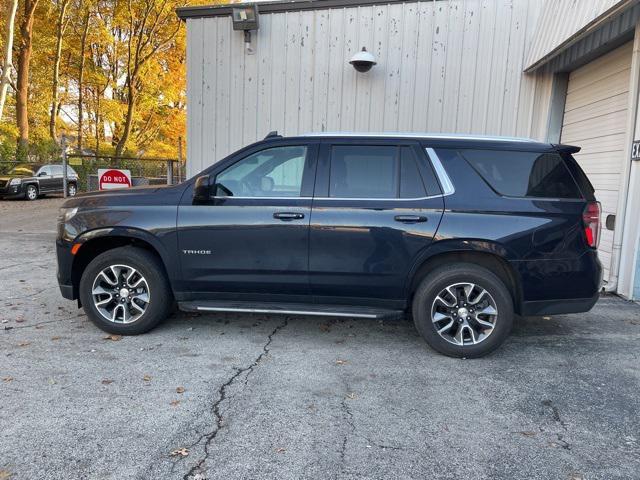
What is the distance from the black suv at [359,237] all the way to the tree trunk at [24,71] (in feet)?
65.4

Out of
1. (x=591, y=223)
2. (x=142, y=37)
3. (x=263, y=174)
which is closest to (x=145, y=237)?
(x=263, y=174)

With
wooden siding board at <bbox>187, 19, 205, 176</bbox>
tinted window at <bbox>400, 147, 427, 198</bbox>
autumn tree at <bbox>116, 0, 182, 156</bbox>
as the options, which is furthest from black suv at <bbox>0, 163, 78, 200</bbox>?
tinted window at <bbox>400, 147, 427, 198</bbox>

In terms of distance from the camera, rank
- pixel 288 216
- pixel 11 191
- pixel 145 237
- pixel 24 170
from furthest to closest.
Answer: pixel 24 170 → pixel 11 191 → pixel 145 237 → pixel 288 216

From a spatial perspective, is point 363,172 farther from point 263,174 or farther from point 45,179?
point 45,179

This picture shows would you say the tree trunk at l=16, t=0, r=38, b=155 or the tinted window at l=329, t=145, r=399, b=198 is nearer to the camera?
the tinted window at l=329, t=145, r=399, b=198

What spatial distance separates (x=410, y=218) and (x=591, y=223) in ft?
4.85

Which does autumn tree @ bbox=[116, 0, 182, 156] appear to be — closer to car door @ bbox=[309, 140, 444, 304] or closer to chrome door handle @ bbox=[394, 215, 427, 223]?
car door @ bbox=[309, 140, 444, 304]

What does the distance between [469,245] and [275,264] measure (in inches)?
65.3

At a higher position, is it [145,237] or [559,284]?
[145,237]

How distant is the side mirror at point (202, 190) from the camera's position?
4.36 m

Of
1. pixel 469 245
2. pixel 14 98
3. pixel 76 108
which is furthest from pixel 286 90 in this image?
pixel 76 108

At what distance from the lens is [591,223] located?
13.4 ft

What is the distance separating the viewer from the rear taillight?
4.08 metres

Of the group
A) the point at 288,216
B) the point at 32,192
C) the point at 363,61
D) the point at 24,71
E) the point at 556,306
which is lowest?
the point at 556,306
